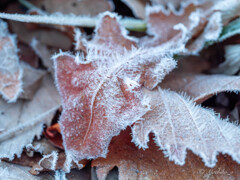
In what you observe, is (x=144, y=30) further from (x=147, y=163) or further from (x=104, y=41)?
(x=147, y=163)

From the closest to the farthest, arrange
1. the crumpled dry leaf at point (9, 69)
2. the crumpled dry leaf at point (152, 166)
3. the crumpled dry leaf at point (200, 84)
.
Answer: the crumpled dry leaf at point (152, 166), the crumpled dry leaf at point (200, 84), the crumpled dry leaf at point (9, 69)

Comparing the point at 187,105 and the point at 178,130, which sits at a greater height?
the point at 187,105

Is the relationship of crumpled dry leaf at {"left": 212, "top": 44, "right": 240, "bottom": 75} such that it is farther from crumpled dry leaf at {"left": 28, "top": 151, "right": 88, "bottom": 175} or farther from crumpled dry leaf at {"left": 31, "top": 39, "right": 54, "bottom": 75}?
crumpled dry leaf at {"left": 31, "top": 39, "right": 54, "bottom": 75}

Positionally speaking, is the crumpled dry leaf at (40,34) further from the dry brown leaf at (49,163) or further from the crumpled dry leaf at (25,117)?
the dry brown leaf at (49,163)

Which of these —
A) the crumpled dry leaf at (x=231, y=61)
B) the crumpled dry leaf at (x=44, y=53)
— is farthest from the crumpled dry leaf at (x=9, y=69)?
the crumpled dry leaf at (x=231, y=61)

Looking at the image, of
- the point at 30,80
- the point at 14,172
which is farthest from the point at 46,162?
the point at 30,80

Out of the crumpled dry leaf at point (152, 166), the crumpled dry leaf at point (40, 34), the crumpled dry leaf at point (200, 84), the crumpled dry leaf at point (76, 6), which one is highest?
the crumpled dry leaf at point (76, 6)

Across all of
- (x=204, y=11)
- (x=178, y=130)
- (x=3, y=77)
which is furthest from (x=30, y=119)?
(x=204, y=11)
